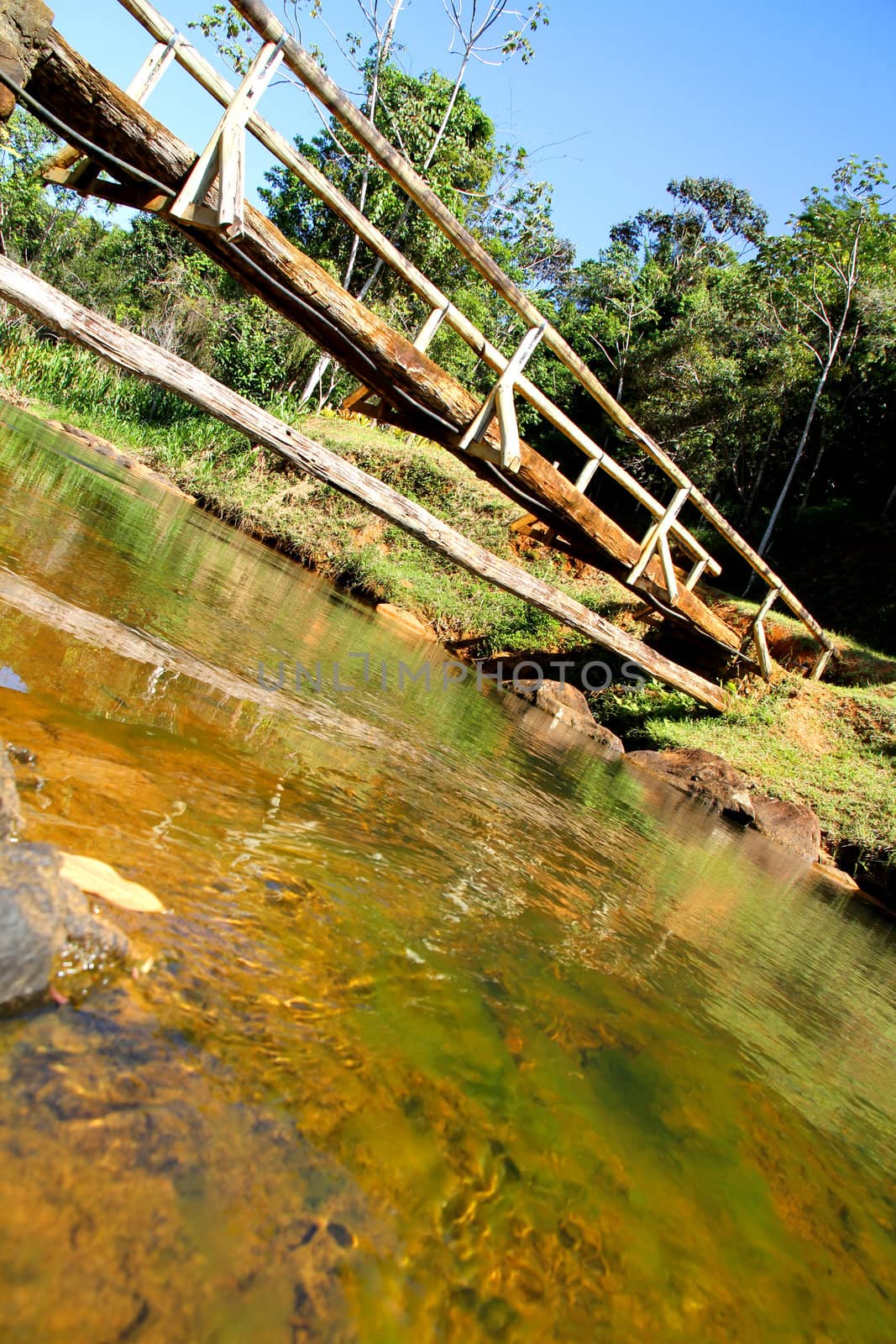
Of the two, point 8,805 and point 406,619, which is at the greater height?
point 406,619

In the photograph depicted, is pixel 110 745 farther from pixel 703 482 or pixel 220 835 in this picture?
pixel 703 482

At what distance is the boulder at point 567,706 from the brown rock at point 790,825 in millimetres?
2508

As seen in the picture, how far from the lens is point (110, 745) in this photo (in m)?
3.10

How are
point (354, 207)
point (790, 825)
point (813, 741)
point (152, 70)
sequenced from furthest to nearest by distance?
1. point (813, 741)
2. point (790, 825)
3. point (354, 207)
4. point (152, 70)

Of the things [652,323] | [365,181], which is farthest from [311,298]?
[652,323]

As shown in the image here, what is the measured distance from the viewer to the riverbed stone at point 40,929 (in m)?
1.61

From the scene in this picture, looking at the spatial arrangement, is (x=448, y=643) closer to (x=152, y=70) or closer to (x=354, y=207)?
(x=354, y=207)

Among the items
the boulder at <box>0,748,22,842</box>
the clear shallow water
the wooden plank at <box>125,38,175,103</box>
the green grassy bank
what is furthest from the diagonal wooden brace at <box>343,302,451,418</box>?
the green grassy bank

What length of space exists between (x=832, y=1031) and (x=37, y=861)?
406 cm

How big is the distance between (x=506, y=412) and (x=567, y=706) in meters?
7.49

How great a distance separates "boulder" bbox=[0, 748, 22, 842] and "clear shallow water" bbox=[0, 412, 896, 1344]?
80mm

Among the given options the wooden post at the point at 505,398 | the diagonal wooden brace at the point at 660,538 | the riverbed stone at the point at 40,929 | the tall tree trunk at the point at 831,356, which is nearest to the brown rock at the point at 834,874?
the diagonal wooden brace at the point at 660,538

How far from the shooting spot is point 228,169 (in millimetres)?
4699

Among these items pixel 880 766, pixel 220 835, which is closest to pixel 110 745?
pixel 220 835
